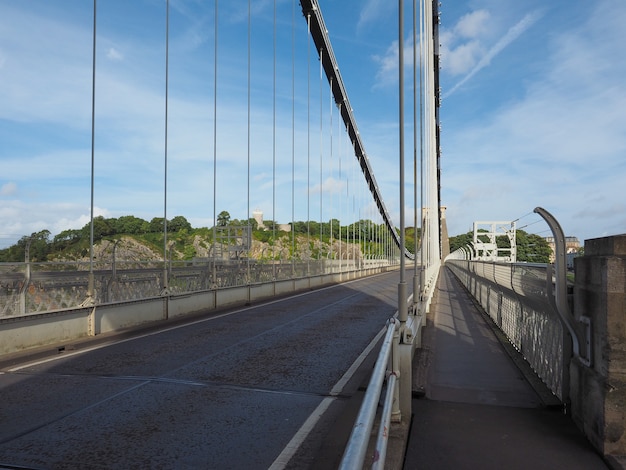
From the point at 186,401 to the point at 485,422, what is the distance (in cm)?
308

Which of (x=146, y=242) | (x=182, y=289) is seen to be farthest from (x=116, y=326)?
(x=146, y=242)

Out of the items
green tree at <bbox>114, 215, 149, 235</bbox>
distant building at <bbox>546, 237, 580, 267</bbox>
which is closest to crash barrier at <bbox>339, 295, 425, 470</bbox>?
distant building at <bbox>546, 237, 580, 267</bbox>

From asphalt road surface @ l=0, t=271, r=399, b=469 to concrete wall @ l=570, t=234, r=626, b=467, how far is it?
2001 millimetres

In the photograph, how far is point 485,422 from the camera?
4.84 meters

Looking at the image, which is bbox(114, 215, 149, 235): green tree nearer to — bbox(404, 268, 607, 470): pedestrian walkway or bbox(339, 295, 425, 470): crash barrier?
bbox(404, 268, 607, 470): pedestrian walkway

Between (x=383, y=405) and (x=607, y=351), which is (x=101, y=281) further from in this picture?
(x=607, y=351)

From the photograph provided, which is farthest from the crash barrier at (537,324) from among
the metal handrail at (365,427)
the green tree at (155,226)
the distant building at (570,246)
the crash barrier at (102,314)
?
the green tree at (155,226)

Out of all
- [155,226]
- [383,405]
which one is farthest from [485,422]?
[155,226]

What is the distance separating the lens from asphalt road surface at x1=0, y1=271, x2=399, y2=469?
412cm

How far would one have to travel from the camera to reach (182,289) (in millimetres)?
14484

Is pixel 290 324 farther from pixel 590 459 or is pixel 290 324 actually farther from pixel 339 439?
pixel 590 459

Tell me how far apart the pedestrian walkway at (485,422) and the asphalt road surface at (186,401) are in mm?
755

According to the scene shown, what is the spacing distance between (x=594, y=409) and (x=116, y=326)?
31.4ft

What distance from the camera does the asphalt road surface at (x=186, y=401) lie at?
4.12m
